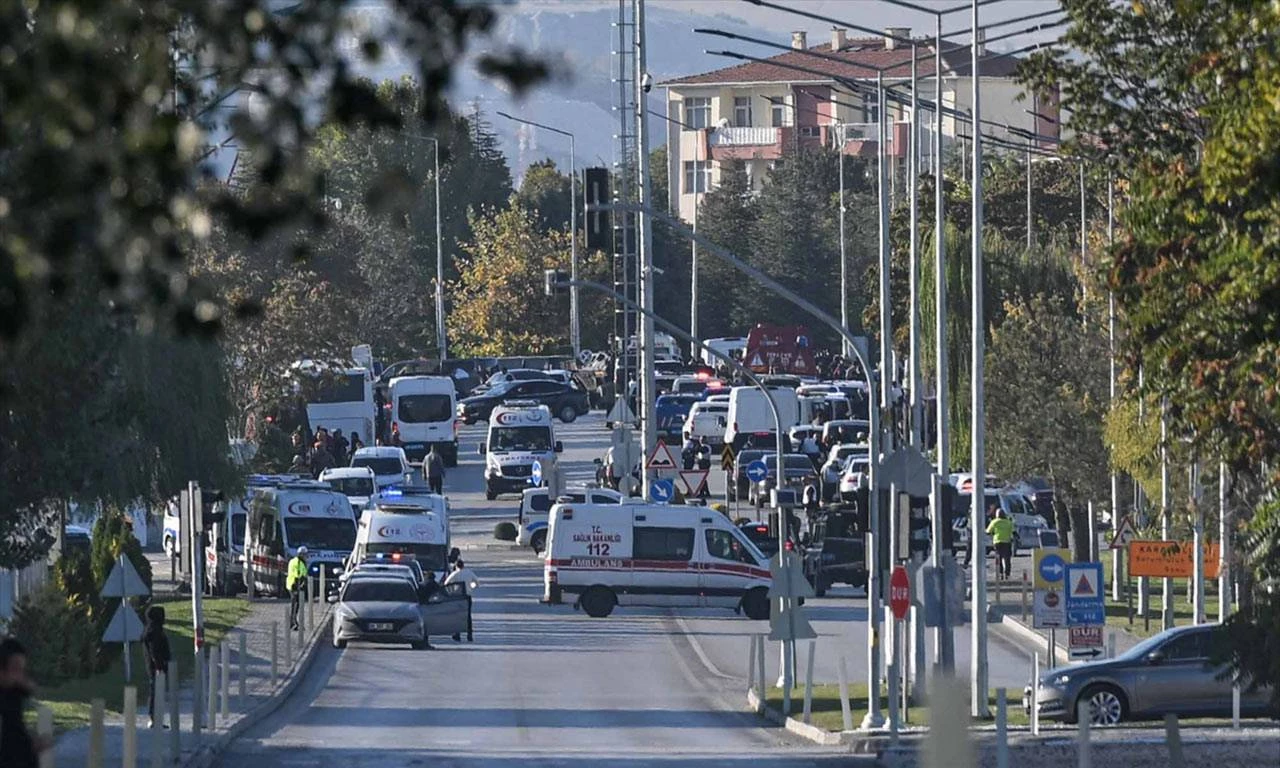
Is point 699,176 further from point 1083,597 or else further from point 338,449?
point 1083,597

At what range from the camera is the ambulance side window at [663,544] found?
4572 cm

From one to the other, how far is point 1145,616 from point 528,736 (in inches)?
626

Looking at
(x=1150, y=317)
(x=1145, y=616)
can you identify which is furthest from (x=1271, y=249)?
(x=1145, y=616)

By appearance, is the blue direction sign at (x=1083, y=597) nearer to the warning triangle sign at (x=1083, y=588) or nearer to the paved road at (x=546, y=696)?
the warning triangle sign at (x=1083, y=588)

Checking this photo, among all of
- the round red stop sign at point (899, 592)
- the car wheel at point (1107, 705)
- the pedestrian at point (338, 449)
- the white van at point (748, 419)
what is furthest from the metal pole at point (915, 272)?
the pedestrian at point (338, 449)

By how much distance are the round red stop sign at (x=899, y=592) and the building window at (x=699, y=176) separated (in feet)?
398

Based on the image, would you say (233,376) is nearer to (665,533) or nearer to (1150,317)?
(665,533)

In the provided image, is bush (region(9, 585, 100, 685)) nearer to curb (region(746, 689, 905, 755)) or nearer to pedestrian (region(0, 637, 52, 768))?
curb (region(746, 689, 905, 755))

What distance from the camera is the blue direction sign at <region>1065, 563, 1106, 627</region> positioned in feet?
97.1

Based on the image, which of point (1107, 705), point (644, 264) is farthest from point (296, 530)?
point (1107, 705)

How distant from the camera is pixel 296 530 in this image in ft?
164

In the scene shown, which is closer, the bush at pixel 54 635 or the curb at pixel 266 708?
the curb at pixel 266 708

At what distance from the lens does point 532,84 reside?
7.38m

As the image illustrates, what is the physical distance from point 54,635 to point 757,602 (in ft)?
54.1
